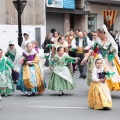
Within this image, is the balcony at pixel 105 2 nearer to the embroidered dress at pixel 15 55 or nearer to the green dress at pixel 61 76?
the embroidered dress at pixel 15 55

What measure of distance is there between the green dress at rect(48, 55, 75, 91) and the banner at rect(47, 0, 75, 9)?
18.3 m

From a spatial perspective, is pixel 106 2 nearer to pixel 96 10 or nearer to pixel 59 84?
pixel 96 10

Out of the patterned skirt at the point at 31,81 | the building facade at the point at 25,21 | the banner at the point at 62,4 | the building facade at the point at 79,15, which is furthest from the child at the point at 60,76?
the building facade at the point at 79,15

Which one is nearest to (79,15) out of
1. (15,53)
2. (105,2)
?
(105,2)

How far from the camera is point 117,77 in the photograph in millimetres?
11719

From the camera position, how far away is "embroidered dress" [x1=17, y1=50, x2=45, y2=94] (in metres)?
12.2

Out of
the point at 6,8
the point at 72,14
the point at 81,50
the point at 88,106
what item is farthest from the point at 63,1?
the point at 88,106

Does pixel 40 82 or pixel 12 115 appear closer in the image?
pixel 12 115

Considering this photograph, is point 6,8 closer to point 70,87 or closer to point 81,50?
point 81,50

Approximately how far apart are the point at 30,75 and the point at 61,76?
806 millimetres

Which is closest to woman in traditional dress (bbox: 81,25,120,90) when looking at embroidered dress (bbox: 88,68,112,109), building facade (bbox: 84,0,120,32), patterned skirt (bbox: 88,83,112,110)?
embroidered dress (bbox: 88,68,112,109)

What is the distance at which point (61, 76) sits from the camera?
1234cm

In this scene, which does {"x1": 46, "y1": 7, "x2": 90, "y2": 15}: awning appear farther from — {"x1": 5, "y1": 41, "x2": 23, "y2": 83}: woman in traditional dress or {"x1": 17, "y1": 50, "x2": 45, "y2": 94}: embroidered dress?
{"x1": 17, "y1": 50, "x2": 45, "y2": 94}: embroidered dress

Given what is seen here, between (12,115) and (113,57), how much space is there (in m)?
3.53
